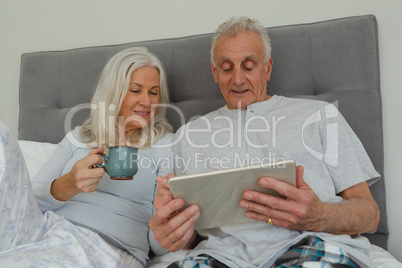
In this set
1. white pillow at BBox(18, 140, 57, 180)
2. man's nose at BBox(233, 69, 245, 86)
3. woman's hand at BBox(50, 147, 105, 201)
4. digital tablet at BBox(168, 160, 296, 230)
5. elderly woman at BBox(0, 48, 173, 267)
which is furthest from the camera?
white pillow at BBox(18, 140, 57, 180)

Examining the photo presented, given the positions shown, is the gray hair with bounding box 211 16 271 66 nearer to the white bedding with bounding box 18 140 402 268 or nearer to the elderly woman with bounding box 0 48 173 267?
the elderly woman with bounding box 0 48 173 267

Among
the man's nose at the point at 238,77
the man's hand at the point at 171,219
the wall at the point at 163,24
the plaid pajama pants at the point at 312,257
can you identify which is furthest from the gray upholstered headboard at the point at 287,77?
the man's hand at the point at 171,219

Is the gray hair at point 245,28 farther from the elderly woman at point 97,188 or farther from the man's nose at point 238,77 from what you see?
the elderly woman at point 97,188

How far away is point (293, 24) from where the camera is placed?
1.72m

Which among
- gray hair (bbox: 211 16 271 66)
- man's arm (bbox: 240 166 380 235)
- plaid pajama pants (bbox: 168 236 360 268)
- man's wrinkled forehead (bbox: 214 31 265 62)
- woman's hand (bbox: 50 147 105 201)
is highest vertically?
gray hair (bbox: 211 16 271 66)

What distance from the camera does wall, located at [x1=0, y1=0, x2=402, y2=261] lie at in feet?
5.16

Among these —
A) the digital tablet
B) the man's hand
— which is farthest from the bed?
the man's hand

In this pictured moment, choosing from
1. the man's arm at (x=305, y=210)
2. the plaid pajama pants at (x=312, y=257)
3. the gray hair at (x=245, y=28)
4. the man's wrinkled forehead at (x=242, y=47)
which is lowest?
the plaid pajama pants at (x=312, y=257)

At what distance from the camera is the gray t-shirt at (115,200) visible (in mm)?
1312

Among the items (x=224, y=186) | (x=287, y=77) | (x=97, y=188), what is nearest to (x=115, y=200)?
(x=97, y=188)

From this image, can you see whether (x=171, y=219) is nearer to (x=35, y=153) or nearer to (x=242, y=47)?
(x=242, y=47)

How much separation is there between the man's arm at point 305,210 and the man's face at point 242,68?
0.50 m

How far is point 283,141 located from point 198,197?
1.46 ft

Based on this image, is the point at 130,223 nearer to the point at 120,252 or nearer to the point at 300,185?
the point at 120,252
